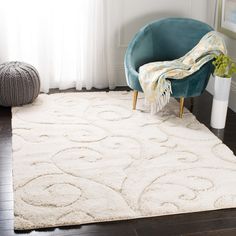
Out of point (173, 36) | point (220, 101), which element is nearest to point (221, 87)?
point (220, 101)

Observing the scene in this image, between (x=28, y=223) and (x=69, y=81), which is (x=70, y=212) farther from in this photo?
(x=69, y=81)

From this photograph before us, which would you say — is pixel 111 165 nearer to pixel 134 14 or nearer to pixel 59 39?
pixel 59 39

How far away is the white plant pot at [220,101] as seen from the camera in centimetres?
319

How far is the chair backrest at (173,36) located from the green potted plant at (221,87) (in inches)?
23.5

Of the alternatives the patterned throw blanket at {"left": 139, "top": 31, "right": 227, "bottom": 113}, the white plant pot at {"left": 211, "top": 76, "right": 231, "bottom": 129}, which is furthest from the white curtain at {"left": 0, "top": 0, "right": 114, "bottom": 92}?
the white plant pot at {"left": 211, "top": 76, "right": 231, "bottom": 129}

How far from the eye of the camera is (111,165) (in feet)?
8.63

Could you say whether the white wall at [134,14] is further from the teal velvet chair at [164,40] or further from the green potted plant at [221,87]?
the green potted plant at [221,87]

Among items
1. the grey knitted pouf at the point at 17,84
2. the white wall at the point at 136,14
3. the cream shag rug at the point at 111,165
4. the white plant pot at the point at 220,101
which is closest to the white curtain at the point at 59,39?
the white wall at the point at 136,14

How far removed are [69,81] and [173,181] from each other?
210cm

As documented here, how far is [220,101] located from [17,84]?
1796mm

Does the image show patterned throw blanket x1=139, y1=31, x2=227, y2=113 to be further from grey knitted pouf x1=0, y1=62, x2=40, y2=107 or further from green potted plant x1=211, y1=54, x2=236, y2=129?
grey knitted pouf x1=0, y1=62, x2=40, y2=107

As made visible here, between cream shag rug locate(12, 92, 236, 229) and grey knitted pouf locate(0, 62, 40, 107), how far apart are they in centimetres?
11

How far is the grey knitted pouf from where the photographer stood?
11.5 ft

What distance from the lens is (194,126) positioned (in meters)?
3.29
